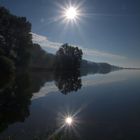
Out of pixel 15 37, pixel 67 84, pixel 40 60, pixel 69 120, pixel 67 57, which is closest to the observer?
pixel 69 120

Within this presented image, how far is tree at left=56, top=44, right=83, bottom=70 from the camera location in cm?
11306

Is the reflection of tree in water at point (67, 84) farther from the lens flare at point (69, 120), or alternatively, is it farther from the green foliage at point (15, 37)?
the green foliage at point (15, 37)

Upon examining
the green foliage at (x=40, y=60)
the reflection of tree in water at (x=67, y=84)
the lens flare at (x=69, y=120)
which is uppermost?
the green foliage at (x=40, y=60)

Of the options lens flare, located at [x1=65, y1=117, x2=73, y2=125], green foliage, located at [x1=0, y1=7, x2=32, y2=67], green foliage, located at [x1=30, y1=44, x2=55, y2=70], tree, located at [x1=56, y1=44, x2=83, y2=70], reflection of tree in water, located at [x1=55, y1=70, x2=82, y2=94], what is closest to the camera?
lens flare, located at [x1=65, y1=117, x2=73, y2=125]

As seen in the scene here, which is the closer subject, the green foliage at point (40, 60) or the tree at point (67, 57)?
the tree at point (67, 57)

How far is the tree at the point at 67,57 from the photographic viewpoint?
113 meters

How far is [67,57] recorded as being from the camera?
11388 cm

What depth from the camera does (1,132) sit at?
11688 mm

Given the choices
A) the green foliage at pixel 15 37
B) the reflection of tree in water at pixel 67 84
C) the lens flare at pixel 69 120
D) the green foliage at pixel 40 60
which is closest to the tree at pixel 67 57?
the green foliage at pixel 40 60

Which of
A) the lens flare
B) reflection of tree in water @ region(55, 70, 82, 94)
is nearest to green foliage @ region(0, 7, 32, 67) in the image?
reflection of tree in water @ region(55, 70, 82, 94)

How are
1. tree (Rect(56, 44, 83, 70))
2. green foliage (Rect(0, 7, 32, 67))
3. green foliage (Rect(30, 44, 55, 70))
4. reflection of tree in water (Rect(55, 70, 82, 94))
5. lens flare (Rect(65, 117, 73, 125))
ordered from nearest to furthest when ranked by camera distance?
lens flare (Rect(65, 117, 73, 125)), reflection of tree in water (Rect(55, 70, 82, 94)), green foliage (Rect(0, 7, 32, 67)), tree (Rect(56, 44, 83, 70)), green foliage (Rect(30, 44, 55, 70))

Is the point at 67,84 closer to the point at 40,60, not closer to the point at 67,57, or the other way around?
the point at 67,57

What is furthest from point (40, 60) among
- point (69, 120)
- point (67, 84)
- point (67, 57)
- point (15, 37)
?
point (69, 120)

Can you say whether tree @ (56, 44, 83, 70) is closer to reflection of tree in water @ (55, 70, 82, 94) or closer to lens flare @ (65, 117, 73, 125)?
reflection of tree in water @ (55, 70, 82, 94)
